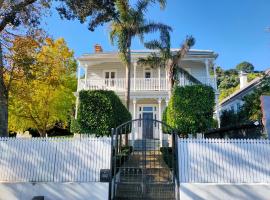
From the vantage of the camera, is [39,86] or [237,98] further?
[237,98]

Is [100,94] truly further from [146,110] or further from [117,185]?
[146,110]

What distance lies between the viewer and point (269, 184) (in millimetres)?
9102

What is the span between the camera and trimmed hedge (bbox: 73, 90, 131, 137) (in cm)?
1118

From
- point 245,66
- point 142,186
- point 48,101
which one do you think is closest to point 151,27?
point 48,101

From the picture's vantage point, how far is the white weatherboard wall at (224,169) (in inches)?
359

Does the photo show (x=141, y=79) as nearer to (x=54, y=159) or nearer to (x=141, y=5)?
(x=141, y=5)

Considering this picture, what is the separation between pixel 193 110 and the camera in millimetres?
12031

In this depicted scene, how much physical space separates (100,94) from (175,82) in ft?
25.5

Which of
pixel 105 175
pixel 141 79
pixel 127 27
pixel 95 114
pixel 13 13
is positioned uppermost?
pixel 127 27

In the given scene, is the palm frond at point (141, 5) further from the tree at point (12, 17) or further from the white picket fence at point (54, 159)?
the white picket fence at point (54, 159)

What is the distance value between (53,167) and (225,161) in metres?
6.09

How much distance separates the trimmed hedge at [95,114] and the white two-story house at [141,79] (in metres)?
9.54

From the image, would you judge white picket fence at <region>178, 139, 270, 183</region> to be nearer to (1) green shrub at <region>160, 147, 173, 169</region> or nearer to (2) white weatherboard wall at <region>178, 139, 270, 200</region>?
(2) white weatherboard wall at <region>178, 139, 270, 200</region>

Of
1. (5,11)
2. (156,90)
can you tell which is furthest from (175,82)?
(5,11)
